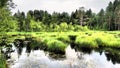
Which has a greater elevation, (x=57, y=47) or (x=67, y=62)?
(x=57, y=47)

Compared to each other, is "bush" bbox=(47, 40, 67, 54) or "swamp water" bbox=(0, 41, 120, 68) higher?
"bush" bbox=(47, 40, 67, 54)

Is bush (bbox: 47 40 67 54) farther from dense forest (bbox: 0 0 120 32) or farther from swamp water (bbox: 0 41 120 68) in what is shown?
dense forest (bbox: 0 0 120 32)

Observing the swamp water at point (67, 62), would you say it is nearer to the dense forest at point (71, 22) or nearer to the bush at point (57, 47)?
the bush at point (57, 47)

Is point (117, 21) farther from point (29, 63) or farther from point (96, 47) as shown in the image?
point (29, 63)

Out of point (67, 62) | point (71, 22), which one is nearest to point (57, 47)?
point (67, 62)

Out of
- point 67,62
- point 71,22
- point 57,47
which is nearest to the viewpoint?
point 67,62

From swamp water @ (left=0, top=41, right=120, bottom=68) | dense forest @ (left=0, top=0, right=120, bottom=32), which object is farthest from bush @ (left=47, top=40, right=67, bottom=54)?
dense forest @ (left=0, top=0, right=120, bottom=32)

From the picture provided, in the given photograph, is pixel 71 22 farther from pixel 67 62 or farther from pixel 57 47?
pixel 67 62

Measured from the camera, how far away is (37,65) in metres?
28.0

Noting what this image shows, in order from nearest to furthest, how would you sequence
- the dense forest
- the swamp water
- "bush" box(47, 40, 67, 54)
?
the swamp water → "bush" box(47, 40, 67, 54) → the dense forest

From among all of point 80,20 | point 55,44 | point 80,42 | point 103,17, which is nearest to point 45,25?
point 80,20

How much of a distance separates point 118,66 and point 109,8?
101 meters

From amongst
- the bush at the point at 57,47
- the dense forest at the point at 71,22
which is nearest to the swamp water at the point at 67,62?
the bush at the point at 57,47

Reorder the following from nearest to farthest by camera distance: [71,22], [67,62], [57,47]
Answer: [67,62]
[57,47]
[71,22]
